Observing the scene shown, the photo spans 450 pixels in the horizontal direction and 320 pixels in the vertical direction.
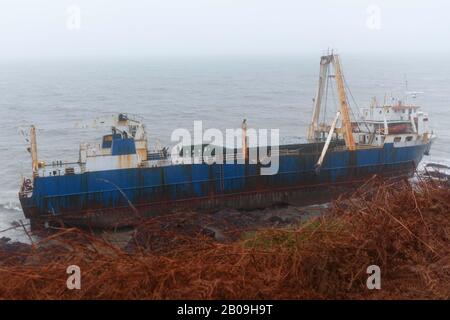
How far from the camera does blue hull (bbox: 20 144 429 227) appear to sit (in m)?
16.8

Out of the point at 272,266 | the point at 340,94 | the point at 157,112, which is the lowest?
the point at 272,266

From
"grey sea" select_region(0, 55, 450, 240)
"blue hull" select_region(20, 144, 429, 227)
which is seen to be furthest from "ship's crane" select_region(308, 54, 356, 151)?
"grey sea" select_region(0, 55, 450, 240)

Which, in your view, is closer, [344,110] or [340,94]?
[340,94]

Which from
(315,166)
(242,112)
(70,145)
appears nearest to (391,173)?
(315,166)

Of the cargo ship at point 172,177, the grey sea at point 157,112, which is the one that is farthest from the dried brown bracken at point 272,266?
the grey sea at point 157,112

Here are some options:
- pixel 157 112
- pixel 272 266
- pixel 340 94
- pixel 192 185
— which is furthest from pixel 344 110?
pixel 157 112

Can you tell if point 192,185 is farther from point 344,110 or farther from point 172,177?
point 344,110

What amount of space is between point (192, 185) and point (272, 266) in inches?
526

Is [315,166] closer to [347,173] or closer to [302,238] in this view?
[347,173]

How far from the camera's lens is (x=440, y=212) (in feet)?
20.6

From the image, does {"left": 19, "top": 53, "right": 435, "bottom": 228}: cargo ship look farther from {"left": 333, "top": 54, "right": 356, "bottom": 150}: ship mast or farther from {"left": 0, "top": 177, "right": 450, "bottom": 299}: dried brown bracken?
{"left": 0, "top": 177, "right": 450, "bottom": 299}: dried brown bracken

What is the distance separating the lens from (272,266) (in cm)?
496

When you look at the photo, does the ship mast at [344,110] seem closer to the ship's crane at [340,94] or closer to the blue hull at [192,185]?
the ship's crane at [340,94]

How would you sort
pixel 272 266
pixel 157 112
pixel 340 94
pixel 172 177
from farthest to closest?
pixel 157 112 < pixel 340 94 < pixel 172 177 < pixel 272 266
